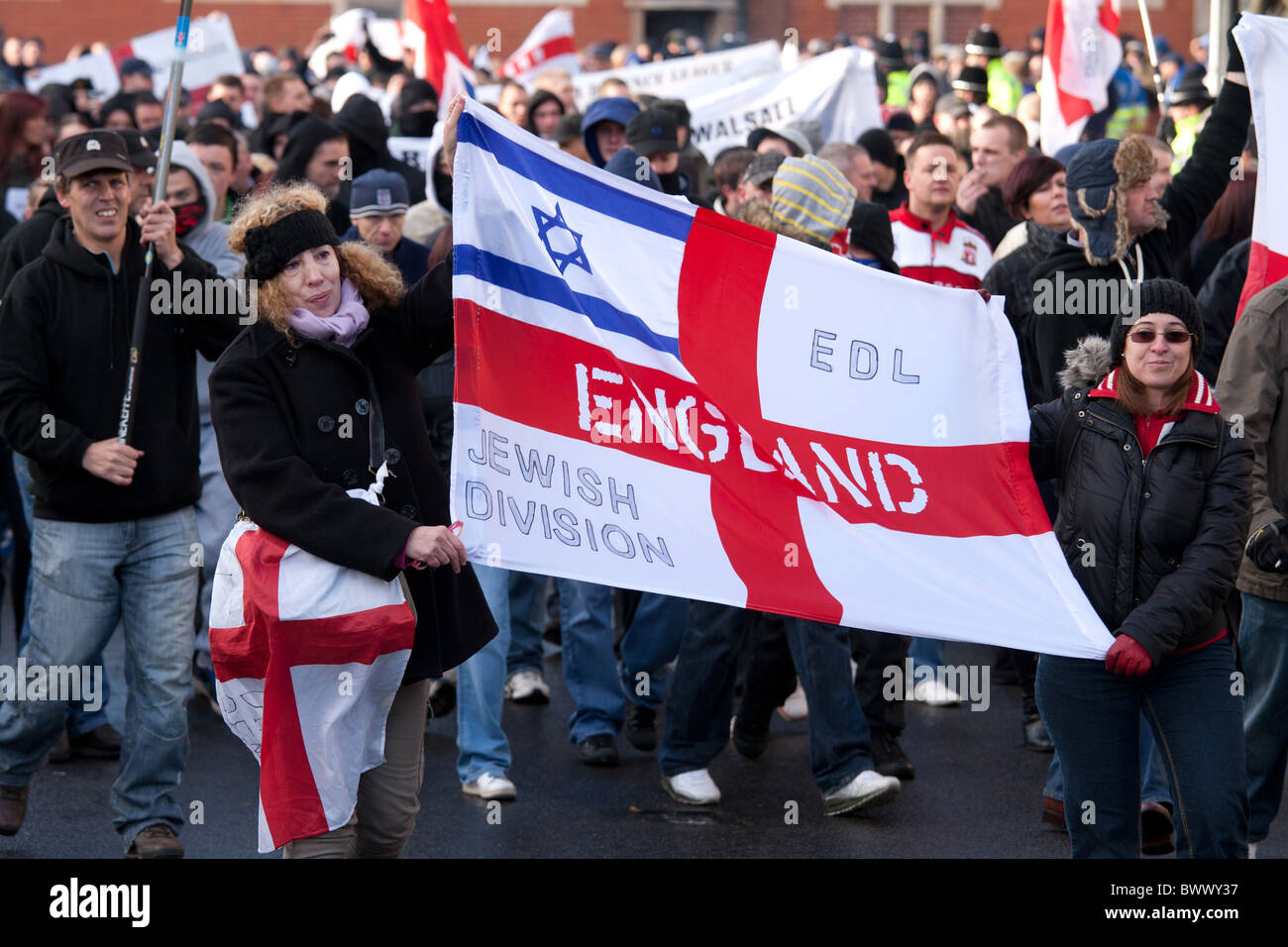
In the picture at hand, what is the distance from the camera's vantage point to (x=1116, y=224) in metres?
6.33

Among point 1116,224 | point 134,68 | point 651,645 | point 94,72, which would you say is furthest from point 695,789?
point 94,72

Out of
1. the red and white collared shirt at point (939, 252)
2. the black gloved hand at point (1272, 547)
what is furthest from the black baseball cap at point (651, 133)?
the black gloved hand at point (1272, 547)

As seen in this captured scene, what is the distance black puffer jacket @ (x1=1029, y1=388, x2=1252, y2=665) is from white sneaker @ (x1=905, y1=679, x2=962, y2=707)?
10.3ft

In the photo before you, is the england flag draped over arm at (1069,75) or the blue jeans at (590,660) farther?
the england flag draped over arm at (1069,75)

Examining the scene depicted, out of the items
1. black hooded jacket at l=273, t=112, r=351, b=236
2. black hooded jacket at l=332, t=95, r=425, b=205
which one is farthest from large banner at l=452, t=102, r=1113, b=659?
black hooded jacket at l=332, t=95, r=425, b=205

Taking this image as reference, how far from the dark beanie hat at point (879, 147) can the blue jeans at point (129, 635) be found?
5662 millimetres

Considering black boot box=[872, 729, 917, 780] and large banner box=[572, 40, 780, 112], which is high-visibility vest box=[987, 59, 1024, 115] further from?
black boot box=[872, 729, 917, 780]

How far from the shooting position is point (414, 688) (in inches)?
182

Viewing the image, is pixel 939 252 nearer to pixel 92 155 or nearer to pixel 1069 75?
pixel 92 155

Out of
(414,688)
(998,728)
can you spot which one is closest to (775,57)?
(998,728)

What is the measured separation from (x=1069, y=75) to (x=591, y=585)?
5920 mm

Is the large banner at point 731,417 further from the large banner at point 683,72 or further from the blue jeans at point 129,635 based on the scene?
the large banner at point 683,72

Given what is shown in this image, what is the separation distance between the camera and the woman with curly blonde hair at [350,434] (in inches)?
170

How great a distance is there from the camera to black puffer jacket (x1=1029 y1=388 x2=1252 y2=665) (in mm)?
4648
